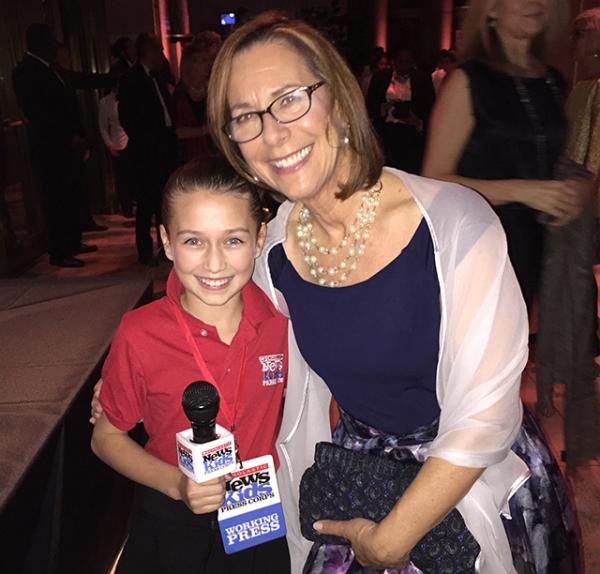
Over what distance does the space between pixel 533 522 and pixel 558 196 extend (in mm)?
965

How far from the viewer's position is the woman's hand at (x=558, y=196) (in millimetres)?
1896

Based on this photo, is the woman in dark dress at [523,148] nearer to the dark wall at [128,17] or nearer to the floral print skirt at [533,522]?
the floral print skirt at [533,522]

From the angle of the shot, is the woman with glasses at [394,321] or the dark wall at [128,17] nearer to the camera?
the woman with glasses at [394,321]

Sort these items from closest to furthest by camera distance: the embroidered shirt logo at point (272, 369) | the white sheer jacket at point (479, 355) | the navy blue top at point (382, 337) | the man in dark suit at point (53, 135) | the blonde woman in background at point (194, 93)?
the white sheer jacket at point (479, 355) < the navy blue top at point (382, 337) < the embroidered shirt logo at point (272, 369) < the blonde woman in background at point (194, 93) < the man in dark suit at point (53, 135)

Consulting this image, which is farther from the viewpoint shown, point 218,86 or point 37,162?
point 37,162

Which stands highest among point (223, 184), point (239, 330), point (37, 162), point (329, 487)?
point (223, 184)

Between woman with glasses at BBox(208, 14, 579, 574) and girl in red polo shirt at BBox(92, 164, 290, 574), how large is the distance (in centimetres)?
9

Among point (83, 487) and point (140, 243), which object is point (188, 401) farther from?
point (140, 243)

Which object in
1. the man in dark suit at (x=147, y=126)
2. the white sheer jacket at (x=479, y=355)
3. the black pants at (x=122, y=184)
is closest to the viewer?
the white sheer jacket at (x=479, y=355)

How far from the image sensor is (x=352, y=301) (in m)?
1.37

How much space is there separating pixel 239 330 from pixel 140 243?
15.1 ft

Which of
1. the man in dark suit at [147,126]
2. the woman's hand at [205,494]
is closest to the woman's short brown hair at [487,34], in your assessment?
the woman's hand at [205,494]

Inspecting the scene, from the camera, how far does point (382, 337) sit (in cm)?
134

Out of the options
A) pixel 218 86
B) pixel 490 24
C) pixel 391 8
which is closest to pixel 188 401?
pixel 218 86
